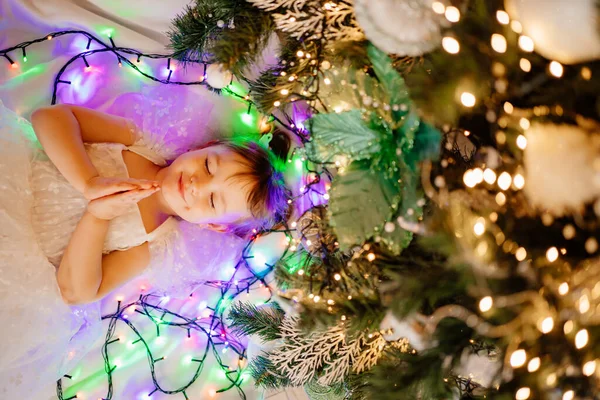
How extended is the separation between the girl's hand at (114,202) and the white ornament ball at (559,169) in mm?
722

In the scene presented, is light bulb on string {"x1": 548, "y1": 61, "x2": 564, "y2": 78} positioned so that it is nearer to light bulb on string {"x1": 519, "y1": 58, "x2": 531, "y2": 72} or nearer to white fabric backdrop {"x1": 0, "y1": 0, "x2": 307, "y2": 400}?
light bulb on string {"x1": 519, "y1": 58, "x2": 531, "y2": 72}

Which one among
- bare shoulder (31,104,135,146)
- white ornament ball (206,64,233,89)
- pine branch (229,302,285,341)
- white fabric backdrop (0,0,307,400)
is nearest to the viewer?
white ornament ball (206,64,233,89)

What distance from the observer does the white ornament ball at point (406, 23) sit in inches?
22.1

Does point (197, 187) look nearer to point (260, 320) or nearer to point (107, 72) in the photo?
point (260, 320)

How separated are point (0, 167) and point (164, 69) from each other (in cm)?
48

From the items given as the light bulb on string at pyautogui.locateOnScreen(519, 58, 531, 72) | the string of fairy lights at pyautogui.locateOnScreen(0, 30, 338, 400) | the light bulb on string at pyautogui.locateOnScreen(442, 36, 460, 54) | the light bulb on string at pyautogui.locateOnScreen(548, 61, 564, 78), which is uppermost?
the light bulb on string at pyautogui.locateOnScreen(442, 36, 460, 54)

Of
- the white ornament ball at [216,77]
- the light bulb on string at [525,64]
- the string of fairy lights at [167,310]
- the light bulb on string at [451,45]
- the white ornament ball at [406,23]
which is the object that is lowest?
the string of fairy lights at [167,310]

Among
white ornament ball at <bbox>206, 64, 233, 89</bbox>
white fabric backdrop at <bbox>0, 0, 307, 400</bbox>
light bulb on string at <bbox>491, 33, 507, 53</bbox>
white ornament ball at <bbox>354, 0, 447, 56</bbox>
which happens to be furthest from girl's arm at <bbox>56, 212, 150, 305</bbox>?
light bulb on string at <bbox>491, 33, 507, 53</bbox>

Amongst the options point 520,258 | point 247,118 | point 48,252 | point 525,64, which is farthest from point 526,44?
point 48,252

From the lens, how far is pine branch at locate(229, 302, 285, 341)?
104 centimetres

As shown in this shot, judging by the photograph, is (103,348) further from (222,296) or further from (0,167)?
(0,167)

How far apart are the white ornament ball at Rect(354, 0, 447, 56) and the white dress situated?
0.85m

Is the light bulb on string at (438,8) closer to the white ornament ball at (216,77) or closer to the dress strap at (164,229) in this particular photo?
the white ornament ball at (216,77)

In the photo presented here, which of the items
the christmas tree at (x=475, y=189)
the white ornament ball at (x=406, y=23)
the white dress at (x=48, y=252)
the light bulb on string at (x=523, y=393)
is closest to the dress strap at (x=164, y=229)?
the white dress at (x=48, y=252)
